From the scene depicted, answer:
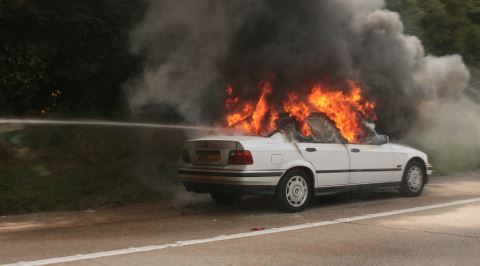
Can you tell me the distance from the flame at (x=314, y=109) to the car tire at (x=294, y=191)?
1370mm

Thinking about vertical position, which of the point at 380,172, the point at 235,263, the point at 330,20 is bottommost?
the point at 235,263

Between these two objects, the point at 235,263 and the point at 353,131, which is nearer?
the point at 235,263

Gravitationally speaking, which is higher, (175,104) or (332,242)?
(175,104)

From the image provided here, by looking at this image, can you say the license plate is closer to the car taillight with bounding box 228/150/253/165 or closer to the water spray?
the car taillight with bounding box 228/150/253/165

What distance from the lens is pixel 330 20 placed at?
1052cm

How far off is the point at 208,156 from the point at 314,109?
2.48 meters

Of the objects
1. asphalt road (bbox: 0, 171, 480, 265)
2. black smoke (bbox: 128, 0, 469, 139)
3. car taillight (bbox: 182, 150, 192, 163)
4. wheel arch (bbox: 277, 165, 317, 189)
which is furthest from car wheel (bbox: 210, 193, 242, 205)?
black smoke (bbox: 128, 0, 469, 139)

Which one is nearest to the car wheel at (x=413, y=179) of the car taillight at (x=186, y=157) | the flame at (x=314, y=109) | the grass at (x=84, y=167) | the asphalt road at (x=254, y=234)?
the asphalt road at (x=254, y=234)

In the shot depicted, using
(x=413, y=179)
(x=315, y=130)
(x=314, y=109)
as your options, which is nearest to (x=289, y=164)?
(x=315, y=130)

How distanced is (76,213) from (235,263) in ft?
13.6

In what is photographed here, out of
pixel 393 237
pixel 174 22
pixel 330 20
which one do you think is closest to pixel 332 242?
pixel 393 237

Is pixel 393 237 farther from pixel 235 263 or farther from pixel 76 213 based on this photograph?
pixel 76 213

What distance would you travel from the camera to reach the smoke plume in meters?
10.3

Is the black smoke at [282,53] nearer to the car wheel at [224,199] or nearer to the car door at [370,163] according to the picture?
the car door at [370,163]
